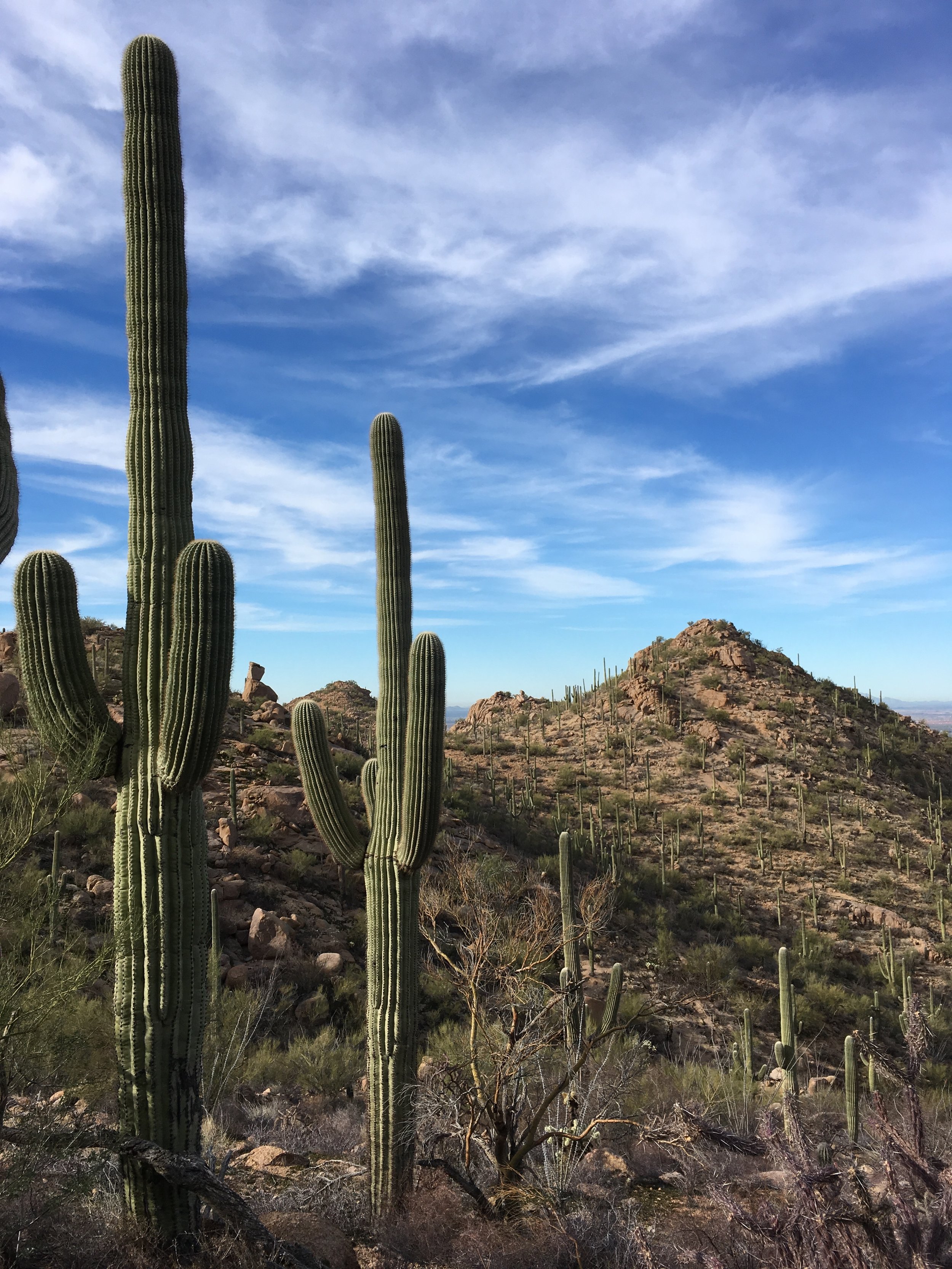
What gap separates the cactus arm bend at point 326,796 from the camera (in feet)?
28.2

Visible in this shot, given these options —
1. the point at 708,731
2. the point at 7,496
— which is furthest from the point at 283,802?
the point at 708,731

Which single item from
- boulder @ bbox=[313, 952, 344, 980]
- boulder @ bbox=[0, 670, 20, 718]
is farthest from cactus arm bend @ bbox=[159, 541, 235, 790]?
boulder @ bbox=[0, 670, 20, 718]

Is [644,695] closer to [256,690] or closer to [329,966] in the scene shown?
[256,690]

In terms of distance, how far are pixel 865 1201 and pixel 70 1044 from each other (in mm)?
6156

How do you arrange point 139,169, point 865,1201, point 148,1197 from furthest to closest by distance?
1. point 139,169
2. point 148,1197
3. point 865,1201

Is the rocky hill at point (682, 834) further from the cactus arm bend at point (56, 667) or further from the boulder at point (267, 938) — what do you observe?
the cactus arm bend at point (56, 667)

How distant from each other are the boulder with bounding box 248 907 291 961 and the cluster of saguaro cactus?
5003 millimetres

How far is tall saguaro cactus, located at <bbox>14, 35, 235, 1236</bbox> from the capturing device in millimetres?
6004

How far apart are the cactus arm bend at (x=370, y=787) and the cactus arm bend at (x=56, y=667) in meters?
2.94

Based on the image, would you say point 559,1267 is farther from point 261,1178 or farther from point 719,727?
point 719,727

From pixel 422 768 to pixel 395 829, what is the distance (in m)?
0.70

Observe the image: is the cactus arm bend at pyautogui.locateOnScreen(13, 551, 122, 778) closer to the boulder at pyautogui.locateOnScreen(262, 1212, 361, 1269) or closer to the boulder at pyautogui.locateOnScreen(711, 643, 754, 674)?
the boulder at pyautogui.locateOnScreen(262, 1212, 361, 1269)

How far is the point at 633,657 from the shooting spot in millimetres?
39406

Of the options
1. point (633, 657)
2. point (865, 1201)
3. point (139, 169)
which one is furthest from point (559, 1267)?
point (633, 657)
